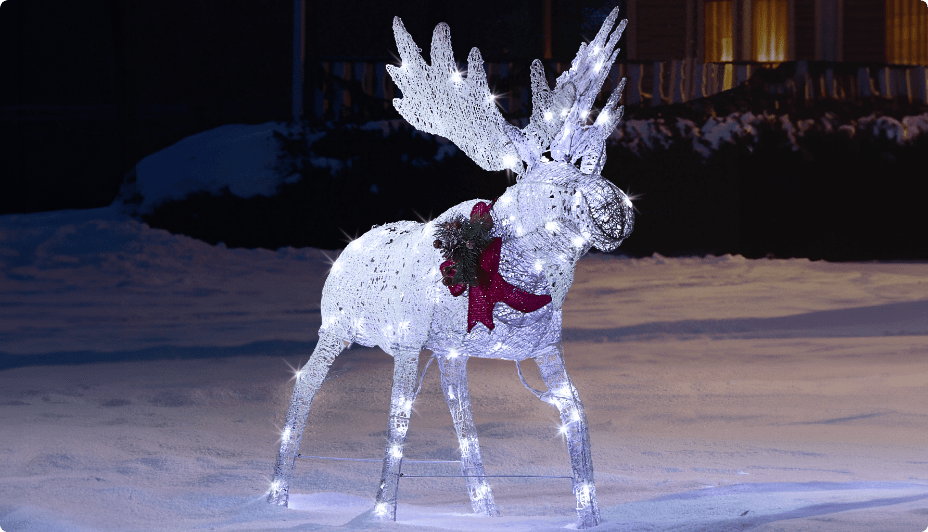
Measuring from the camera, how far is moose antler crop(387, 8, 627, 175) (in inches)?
149

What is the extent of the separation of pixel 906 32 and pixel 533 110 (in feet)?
56.6

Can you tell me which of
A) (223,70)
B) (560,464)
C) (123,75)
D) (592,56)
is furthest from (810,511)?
(223,70)

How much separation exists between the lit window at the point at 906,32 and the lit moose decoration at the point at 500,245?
1679 centimetres

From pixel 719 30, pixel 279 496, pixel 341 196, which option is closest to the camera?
pixel 279 496

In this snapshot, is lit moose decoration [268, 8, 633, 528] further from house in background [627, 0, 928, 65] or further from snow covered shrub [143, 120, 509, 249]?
house in background [627, 0, 928, 65]

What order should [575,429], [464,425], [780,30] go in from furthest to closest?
[780,30] → [464,425] → [575,429]

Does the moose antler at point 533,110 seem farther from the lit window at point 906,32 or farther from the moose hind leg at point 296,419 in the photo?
the lit window at point 906,32

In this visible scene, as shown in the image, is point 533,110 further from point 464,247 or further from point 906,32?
point 906,32

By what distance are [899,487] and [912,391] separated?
2411mm

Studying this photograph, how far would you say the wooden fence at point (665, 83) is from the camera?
1490 cm

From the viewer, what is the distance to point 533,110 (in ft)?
12.5

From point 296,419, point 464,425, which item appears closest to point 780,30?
point 464,425

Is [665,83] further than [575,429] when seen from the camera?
Yes

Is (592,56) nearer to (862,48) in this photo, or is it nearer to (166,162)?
(166,162)
